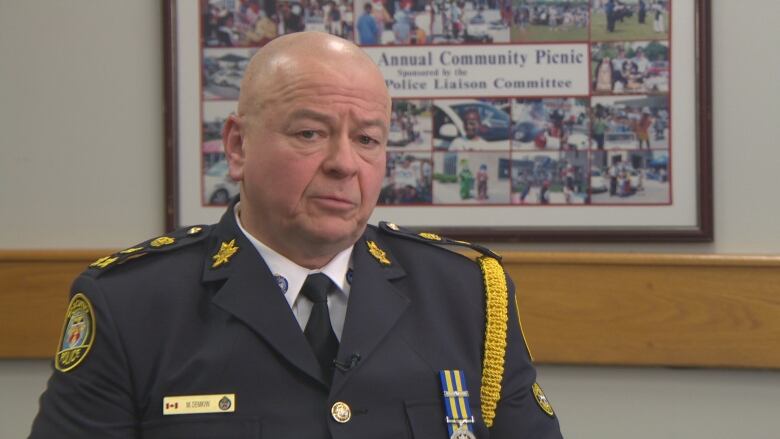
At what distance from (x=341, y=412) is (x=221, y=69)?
1.12 m

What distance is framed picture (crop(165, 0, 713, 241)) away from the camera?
2012mm

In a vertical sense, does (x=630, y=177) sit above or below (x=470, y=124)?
below

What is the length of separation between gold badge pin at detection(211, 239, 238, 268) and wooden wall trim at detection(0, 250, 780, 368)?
0.83 m

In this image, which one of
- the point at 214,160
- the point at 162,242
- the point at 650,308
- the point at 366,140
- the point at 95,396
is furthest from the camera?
the point at 214,160

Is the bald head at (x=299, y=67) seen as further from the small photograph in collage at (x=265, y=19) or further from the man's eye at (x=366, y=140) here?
the small photograph in collage at (x=265, y=19)

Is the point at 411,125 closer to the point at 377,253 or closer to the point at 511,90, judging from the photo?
the point at 511,90

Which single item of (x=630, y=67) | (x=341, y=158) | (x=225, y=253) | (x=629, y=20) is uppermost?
(x=629, y=20)

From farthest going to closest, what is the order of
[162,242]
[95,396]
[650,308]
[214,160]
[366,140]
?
[214,160] < [650,308] < [162,242] < [366,140] < [95,396]

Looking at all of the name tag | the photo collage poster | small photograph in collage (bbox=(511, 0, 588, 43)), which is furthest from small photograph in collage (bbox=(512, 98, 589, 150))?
the name tag

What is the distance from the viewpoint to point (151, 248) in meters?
1.38

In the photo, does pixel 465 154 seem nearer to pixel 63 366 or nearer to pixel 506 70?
pixel 506 70

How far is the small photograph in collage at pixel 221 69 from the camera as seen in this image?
2.11 metres

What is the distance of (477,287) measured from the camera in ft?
4.87

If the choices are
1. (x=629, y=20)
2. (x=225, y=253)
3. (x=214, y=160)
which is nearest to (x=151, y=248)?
(x=225, y=253)
